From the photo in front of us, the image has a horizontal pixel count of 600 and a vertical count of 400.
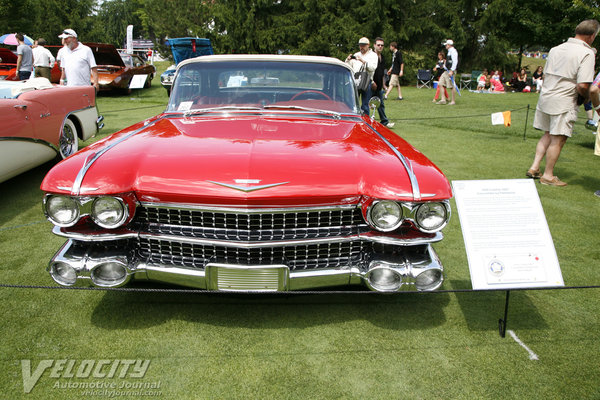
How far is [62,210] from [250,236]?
3.30ft

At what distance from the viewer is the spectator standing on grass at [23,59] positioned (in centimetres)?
1077

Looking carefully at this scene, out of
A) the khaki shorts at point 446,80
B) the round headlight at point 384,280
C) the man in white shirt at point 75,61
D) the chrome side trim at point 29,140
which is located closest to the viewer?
the round headlight at point 384,280

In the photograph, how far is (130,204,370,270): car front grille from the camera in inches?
95.3

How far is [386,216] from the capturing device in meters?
2.47

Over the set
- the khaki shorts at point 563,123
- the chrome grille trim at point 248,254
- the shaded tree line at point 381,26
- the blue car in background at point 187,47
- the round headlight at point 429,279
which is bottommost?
the round headlight at point 429,279

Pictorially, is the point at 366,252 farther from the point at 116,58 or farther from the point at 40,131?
the point at 116,58

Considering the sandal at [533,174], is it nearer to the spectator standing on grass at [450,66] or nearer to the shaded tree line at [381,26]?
the spectator standing on grass at [450,66]

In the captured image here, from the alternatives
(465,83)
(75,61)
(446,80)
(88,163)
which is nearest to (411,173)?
(88,163)

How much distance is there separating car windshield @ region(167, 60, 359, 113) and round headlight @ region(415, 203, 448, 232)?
5.04 ft

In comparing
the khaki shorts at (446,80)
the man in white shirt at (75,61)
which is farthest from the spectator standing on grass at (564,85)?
the khaki shorts at (446,80)

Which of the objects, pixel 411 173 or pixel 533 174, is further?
pixel 533 174

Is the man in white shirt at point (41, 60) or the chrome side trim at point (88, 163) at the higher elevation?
the man in white shirt at point (41, 60)

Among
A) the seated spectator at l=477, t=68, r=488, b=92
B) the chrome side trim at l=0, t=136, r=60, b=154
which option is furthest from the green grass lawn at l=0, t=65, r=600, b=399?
the seated spectator at l=477, t=68, r=488, b=92

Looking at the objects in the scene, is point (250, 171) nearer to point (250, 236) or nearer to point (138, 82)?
point (250, 236)
